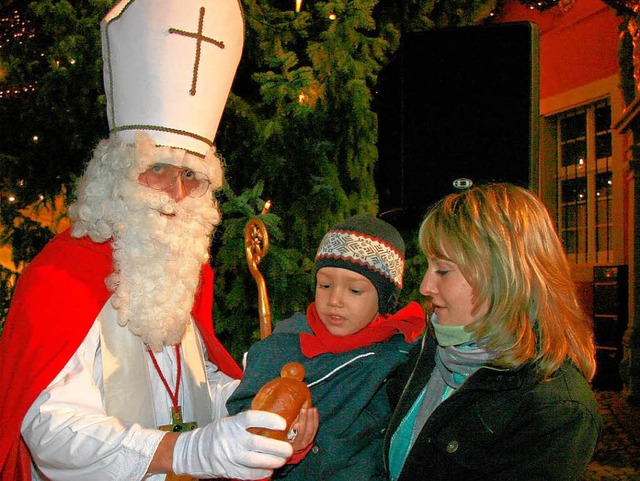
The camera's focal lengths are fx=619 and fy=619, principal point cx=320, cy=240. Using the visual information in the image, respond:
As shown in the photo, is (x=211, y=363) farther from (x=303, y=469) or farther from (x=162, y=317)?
(x=303, y=469)

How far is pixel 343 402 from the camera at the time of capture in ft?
7.39

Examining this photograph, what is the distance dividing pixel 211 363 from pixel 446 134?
159cm

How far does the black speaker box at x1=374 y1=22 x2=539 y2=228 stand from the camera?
291 centimetres

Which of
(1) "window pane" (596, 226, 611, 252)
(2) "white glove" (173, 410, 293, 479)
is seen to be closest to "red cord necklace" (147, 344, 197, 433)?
(2) "white glove" (173, 410, 293, 479)

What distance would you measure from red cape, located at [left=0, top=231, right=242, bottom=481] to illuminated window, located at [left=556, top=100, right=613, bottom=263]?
1044 cm

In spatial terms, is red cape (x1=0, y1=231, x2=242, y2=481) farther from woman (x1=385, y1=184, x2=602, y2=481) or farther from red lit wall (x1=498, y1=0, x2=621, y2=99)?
red lit wall (x1=498, y1=0, x2=621, y2=99)

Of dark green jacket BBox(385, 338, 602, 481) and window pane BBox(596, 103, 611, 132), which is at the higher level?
window pane BBox(596, 103, 611, 132)

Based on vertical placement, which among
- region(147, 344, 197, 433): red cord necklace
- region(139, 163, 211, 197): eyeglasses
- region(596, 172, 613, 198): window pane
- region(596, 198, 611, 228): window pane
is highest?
region(596, 172, 613, 198): window pane

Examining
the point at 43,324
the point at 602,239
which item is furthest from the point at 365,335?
the point at 602,239

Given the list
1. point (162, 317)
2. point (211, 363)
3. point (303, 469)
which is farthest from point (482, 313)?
point (211, 363)

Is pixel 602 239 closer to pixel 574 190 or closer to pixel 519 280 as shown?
pixel 574 190

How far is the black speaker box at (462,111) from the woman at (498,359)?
1030 millimetres

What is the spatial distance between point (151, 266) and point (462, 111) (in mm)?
1674

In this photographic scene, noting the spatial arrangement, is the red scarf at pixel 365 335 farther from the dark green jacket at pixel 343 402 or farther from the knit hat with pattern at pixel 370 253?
the knit hat with pattern at pixel 370 253
